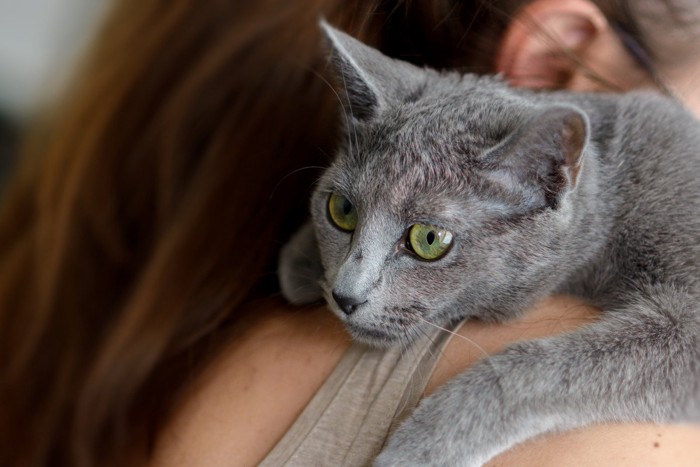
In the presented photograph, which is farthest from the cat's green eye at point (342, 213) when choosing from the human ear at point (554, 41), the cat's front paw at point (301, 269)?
the human ear at point (554, 41)

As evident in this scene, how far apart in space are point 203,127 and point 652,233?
72cm

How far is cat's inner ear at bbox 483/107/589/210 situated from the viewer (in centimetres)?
87

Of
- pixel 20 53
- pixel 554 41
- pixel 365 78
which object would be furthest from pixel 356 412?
pixel 20 53

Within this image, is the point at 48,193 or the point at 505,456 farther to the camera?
the point at 48,193

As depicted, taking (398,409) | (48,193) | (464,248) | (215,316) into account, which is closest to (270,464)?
(398,409)

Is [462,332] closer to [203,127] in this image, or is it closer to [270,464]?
[270,464]

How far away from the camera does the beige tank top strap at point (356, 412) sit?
904mm

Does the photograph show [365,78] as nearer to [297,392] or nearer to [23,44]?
[297,392]

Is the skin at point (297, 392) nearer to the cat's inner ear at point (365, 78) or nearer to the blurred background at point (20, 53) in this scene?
the cat's inner ear at point (365, 78)

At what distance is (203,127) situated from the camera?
109 centimetres

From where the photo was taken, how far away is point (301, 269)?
121cm

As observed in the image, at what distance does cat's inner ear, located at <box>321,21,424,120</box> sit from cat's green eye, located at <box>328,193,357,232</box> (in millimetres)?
146

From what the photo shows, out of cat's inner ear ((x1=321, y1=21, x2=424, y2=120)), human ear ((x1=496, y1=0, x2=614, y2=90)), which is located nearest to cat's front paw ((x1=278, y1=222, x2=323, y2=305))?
cat's inner ear ((x1=321, y1=21, x2=424, y2=120))

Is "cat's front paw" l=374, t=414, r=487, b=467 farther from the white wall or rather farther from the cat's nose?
the white wall
